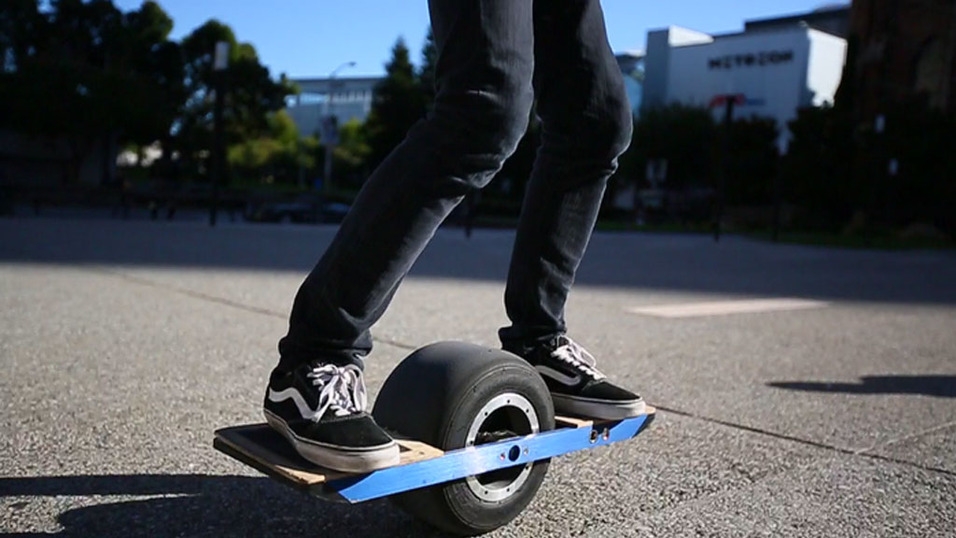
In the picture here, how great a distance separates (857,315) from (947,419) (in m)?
3.69

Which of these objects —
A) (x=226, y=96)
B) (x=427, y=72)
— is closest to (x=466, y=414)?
(x=226, y=96)

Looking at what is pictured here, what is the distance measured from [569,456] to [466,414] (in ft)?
2.61

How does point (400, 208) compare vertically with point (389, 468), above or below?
above

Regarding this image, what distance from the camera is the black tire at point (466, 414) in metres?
1.74

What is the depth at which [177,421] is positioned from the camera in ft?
8.82

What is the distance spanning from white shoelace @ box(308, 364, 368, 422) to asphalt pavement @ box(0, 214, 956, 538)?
31 cm

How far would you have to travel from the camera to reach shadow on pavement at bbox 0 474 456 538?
1.82 meters

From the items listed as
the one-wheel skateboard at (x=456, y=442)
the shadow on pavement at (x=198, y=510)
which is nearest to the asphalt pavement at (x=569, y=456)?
the shadow on pavement at (x=198, y=510)

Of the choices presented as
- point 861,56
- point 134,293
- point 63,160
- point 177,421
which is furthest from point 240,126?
point 177,421

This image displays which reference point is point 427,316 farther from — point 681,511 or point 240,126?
point 240,126

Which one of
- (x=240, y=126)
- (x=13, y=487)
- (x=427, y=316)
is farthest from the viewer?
(x=240, y=126)

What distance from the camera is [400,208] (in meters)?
1.70

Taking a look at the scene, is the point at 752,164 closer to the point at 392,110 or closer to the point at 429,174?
the point at 392,110

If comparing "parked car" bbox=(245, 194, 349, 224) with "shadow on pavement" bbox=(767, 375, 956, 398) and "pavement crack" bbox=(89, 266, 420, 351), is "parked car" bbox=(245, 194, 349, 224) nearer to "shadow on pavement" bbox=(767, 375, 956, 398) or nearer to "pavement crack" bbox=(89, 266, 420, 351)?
"pavement crack" bbox=(89, 266, 420, 351)
